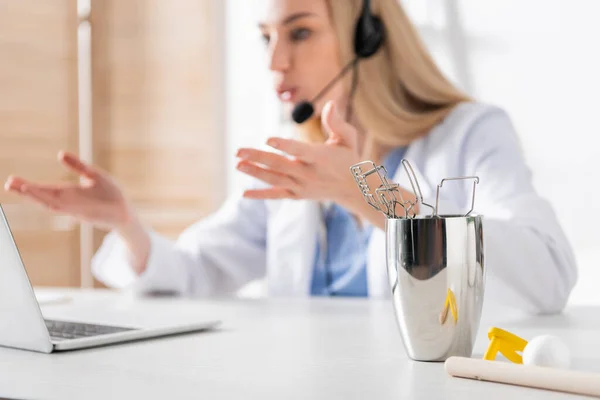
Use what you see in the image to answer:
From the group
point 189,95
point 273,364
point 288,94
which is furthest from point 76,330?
point 189,95

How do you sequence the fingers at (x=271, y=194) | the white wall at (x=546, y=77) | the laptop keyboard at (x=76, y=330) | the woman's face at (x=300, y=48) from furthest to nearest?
the white wall at (x=546, y=77), the woman's face at (x=300, y=48), the fingers at (x=271, y=194), the laptop keyboard at (x=76, y=330)

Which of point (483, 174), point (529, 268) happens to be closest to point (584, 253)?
point (483, 174)

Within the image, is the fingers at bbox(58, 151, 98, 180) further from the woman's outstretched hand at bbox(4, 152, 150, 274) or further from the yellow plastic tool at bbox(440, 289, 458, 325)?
the yellow plastic tool at bbox(440, 289, 458, 325)

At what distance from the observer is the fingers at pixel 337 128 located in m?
0.98

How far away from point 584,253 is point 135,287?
1341mm

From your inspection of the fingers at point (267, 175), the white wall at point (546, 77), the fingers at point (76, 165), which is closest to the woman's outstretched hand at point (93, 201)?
the fingers at point (76, 165)

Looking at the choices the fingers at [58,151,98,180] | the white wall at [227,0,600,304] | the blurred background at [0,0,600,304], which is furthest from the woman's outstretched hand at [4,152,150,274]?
the white wall at [227,0,600,304]

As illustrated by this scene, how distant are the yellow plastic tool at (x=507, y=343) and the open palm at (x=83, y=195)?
0.86 metres

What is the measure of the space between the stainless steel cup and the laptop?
29 cm

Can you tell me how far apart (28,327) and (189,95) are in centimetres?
198

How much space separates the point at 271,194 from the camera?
3.50 feet

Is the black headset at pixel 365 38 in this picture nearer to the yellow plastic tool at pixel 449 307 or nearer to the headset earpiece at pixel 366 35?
the headset earpiece at pixel 366 35

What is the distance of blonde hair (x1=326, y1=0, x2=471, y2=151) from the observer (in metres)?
1.53

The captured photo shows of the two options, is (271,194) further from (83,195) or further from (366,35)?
(366,35)
